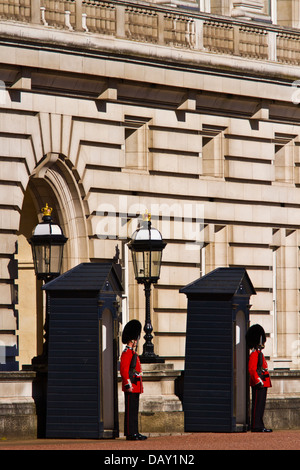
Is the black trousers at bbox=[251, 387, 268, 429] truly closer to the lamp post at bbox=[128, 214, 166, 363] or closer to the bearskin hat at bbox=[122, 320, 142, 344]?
the lamp post at bbox=[128, 214, 166, 363]

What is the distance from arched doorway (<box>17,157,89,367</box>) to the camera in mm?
28297

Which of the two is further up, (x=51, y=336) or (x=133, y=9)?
(x=133, y=9)

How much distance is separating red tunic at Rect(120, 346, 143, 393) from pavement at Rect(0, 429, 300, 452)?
2.17ft

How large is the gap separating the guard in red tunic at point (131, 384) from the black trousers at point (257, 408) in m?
2.60

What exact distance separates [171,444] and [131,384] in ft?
4.70

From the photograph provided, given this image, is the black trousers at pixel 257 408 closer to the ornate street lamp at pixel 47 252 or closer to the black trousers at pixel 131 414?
the black trousers at pixel 131 414

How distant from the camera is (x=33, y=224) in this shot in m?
29.1

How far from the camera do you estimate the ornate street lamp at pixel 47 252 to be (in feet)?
77.5

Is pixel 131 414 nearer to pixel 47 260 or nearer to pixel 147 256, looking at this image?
pixel 47 260

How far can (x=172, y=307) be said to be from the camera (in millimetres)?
30062

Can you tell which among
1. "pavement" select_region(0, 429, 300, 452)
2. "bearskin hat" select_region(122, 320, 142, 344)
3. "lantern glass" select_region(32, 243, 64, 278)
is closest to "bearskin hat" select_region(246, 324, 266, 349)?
"pavement" select_region(0, 429, 300, 452)
